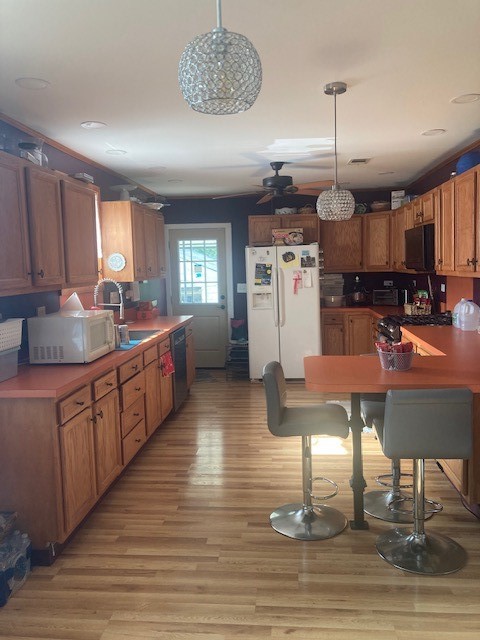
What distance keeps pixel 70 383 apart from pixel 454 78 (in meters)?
2.74

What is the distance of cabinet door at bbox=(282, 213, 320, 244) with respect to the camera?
6.57m

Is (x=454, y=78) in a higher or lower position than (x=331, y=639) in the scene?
higher

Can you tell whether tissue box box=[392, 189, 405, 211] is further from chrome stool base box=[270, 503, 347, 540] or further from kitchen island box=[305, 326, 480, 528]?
chrome stool base box=[270, 503, 347, 540]

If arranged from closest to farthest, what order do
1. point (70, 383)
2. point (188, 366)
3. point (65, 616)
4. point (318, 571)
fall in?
point (65, 616), point (318, 571), point (70, 383), point (188, 366)

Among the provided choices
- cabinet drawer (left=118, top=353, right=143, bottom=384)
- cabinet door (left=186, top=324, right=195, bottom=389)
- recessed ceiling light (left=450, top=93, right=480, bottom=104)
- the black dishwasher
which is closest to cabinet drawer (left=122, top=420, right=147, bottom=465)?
cabinet drawer (left=118, top=353, right=143, bottom=384)

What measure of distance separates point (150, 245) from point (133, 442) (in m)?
2.46

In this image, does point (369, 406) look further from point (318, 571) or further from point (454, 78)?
point (454, 78)

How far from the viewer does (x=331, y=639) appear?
2047mm

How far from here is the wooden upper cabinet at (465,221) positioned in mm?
3756

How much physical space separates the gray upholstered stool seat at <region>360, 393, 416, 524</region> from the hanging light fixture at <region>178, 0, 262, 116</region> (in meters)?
1.80

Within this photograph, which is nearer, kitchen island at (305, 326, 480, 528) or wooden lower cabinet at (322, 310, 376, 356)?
kitchen island at (305, 326, 480, 528)

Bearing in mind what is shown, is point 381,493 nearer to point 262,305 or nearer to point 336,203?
point 336,203

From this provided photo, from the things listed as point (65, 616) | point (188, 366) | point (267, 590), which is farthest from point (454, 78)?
point (188, 366)

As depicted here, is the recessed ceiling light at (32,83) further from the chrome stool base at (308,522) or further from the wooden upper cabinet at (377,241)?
the wooden upper cabinet at (377,241)
